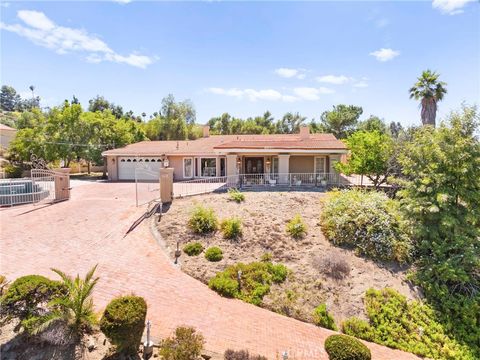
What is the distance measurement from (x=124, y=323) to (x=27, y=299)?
118 inches

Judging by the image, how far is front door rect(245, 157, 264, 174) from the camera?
94.6 feet

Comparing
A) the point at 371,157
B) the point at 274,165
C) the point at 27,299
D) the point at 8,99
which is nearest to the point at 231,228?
the point at 27,299

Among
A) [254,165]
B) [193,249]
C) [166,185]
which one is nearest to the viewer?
[193,249]

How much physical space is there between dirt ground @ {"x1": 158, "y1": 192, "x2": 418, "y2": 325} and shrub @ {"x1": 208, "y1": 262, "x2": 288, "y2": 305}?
0.34 m

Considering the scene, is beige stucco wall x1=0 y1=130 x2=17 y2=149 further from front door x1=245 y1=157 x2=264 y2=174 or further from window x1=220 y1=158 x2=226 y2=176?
front door x1=245 y1=157 x2=264 y2=174

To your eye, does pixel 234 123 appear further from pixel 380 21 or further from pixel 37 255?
pixel 37 255

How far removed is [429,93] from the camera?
28.4 m

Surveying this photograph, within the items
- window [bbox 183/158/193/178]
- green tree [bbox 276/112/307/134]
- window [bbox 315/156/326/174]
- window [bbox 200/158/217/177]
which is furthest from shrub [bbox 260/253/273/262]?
green tree [bbox 276/112/307/134]

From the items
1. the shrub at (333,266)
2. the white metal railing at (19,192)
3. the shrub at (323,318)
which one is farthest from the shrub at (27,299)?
the white metal railing at (19,192)

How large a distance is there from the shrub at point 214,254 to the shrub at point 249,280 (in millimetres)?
808

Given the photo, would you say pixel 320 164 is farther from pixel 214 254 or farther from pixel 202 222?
pixel 214 254

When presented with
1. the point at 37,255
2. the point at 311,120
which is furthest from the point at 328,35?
the point at 311,120

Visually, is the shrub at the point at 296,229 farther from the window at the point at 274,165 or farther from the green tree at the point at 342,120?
the green tree at the point at 342,120

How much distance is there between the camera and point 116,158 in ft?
101
